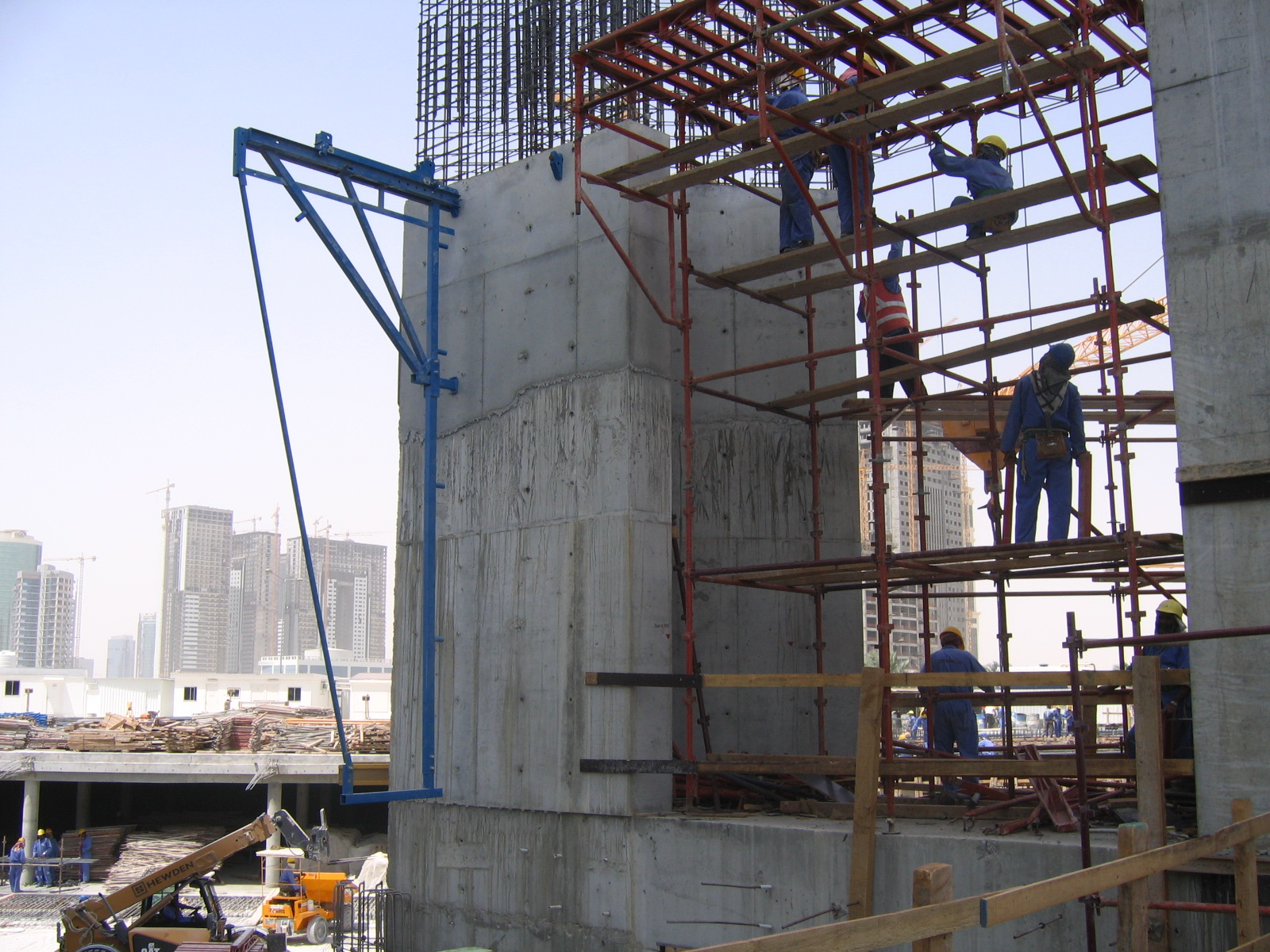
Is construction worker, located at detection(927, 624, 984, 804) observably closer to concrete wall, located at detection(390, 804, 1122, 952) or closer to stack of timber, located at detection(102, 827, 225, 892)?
concrete wall, located at detection(390, 804, 1122, 952)

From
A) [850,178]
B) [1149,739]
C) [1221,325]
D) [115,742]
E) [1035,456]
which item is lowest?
[115,742]

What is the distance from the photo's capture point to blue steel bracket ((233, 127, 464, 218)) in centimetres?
1139

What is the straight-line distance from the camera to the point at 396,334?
12.4 m

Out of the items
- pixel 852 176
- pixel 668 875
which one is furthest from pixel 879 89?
pixel 668 875

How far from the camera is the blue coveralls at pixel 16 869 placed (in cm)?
2783

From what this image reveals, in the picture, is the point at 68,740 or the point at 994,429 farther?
the point at 68,740

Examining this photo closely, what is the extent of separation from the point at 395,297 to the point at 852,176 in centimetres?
468

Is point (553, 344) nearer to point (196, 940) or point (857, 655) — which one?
point (857, 655)

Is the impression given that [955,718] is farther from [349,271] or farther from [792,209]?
[349,271]

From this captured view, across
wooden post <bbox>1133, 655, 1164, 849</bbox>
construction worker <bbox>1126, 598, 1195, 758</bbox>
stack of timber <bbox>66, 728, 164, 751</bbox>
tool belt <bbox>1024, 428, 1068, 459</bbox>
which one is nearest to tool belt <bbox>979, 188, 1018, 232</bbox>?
tool belt <bbox>1024, 428, 1068, 459</bbox>

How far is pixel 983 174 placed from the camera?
10648mm

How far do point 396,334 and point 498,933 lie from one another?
19.0 ft

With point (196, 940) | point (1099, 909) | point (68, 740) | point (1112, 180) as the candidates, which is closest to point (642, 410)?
point (1112, 180)

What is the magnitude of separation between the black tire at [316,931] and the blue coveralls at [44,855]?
34.1 feet
